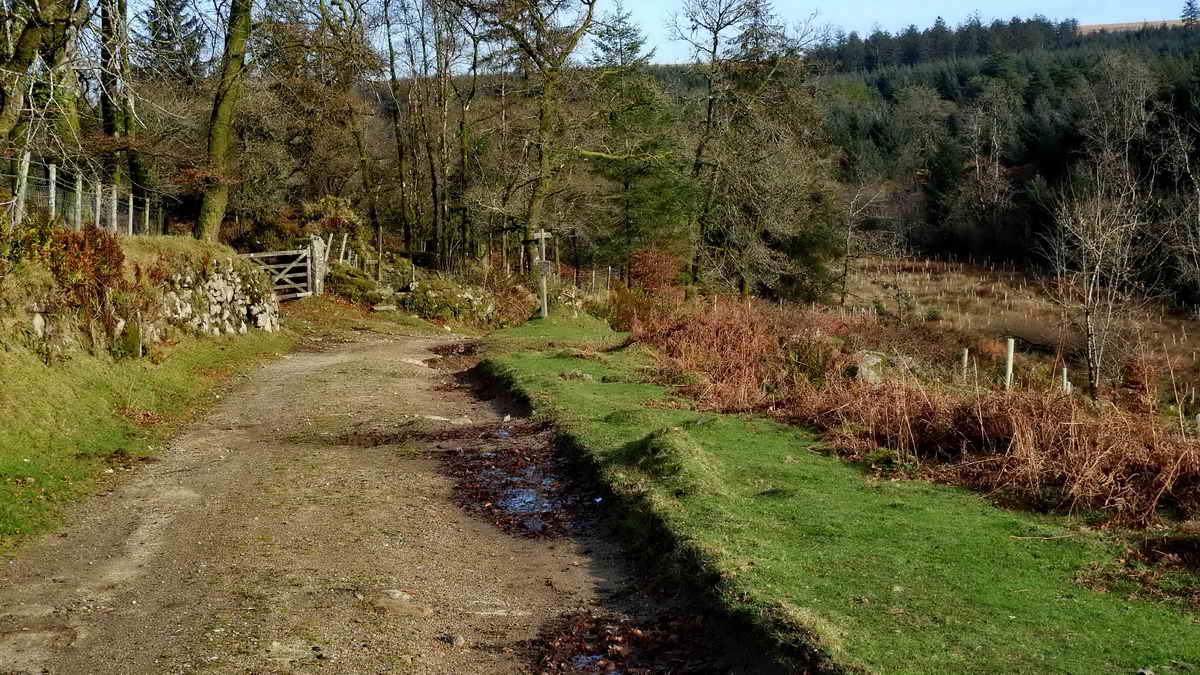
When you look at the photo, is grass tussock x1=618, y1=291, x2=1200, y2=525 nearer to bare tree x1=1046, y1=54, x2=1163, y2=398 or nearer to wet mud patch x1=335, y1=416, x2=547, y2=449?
wet mud patch x1=335, y1=416, x2=547, y2=449

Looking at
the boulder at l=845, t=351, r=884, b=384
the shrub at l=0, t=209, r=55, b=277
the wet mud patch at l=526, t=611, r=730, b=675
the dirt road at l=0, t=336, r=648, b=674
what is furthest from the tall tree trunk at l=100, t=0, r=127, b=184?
the boulder at l=845, t=351, r=884, b=384

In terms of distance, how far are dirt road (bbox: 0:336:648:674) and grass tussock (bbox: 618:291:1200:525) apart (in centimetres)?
395

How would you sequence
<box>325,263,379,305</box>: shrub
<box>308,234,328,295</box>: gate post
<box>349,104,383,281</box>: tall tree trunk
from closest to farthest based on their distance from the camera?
<box>308,234,328,295</box>: gate post
<box>325,263,379,305</box>: shrub
<box>349,104,383,281</box>: tall tree trunk

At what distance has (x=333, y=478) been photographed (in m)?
10.4

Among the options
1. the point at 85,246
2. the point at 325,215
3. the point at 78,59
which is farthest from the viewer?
the point at 325,215

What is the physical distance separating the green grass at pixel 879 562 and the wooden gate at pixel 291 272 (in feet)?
63.7

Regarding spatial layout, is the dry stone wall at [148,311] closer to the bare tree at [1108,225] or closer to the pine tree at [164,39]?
the pine tree at [164,39]

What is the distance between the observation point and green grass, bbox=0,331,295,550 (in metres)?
9.22

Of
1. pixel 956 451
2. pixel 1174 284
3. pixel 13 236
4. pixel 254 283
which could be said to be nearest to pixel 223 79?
pixel 254 283

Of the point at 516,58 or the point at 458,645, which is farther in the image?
the point at 516,58

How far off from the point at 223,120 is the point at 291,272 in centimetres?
676

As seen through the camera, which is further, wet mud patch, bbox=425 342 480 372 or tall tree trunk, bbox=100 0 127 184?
wet mud patch, bbox=425 342 480 372

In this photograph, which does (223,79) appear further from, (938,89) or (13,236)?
(938,89)

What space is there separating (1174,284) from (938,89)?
253ft
